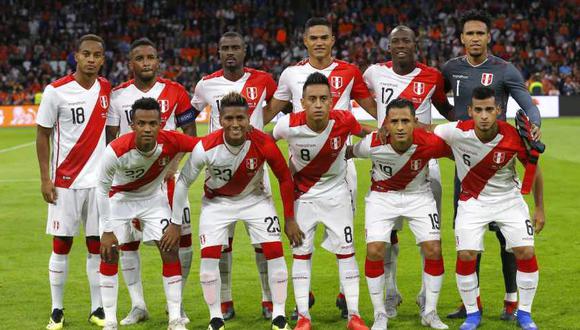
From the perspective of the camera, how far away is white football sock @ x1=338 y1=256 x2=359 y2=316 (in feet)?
24.5

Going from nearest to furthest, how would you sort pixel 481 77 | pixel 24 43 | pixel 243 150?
pixel 243 150, pixel 481 77, pixel 24 43

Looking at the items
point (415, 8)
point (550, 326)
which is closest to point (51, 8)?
point (415, 8)

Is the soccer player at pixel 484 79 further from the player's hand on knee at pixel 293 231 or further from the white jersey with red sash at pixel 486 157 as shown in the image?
the player's hand on knee at pixel 293 231

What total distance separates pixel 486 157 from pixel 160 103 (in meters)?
2.85

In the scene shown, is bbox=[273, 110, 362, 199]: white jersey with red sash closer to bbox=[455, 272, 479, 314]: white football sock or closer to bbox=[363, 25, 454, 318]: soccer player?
bbox=[363, 25, 454, 318]: soccer player

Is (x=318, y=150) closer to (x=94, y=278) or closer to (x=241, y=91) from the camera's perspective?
(x=241, y=91)

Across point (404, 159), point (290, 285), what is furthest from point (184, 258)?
point (404, 159)

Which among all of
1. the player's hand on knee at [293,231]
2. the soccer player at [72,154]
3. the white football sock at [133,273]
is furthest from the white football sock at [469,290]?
the soccer player at [72,154]

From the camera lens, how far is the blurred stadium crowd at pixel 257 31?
119 feet

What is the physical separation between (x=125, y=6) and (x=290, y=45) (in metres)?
8.19

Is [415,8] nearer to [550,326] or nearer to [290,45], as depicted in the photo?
[290,45]

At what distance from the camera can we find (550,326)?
7.54 m

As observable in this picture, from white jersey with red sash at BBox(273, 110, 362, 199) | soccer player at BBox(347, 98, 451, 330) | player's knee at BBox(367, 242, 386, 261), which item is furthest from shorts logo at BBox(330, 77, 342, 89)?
player's knee at BBox(367, 242, 386, 261)

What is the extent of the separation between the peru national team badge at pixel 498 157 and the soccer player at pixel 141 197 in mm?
2459
